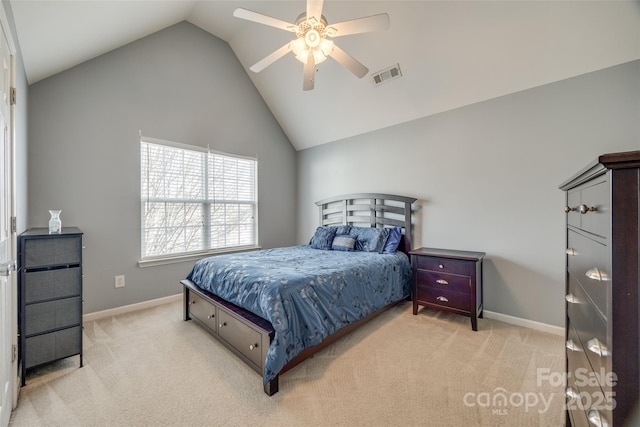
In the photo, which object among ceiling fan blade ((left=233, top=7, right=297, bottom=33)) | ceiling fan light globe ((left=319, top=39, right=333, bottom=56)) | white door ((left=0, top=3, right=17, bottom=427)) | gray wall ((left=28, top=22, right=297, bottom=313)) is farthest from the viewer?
gray wall ((left=28, top=22, right=297, bottom=313))

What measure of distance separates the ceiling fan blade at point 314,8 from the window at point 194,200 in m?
2.51

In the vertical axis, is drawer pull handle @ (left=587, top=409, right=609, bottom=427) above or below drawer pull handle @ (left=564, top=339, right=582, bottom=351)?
below

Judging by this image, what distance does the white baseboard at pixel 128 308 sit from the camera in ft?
9.54

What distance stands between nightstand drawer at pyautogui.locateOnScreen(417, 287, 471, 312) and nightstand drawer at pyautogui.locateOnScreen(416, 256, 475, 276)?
0.74ft

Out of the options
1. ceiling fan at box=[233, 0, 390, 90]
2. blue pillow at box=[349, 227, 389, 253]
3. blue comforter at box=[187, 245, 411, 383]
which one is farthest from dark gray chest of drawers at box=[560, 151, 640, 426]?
blue pillow at box=[349, 227, 389, 253]

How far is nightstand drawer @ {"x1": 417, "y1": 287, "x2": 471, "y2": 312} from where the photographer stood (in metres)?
2.73

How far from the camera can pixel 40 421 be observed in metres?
1.55

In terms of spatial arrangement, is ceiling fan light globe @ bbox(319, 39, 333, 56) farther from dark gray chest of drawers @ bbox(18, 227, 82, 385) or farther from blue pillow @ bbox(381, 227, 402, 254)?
dark gray chest of drawers @ bbox(18, 227, 82, 385)

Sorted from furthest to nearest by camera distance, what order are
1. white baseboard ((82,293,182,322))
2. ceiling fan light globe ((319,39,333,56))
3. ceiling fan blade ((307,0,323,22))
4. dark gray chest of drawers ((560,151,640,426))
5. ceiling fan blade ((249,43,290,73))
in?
white baseboard ((82,293,182,322)) → ceiling fan blade ((249,43,290,73)) → ceiling fan light globe ((319,39,333,56)) → ceiling fan blade ((307,0,323,22)) → dark gray chest of drawers ((560,151,640,426))

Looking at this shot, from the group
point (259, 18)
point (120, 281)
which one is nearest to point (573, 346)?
point (259, 18)

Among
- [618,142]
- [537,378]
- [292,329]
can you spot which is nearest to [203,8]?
[292,329]

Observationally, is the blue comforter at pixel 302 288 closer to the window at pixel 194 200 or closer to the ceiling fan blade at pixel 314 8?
the window at pixel 194 200

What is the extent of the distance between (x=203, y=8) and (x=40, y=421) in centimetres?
421

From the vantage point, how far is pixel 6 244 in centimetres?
151
